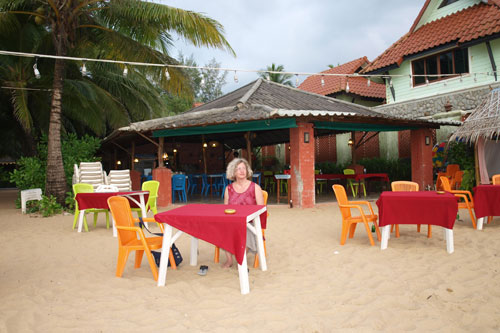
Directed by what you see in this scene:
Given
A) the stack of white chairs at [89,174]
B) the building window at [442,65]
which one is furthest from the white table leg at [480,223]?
the stack of white chairs at [89,174]

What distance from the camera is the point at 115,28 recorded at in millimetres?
10031

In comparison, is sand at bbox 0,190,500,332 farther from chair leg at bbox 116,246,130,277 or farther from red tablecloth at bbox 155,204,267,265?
red tablecloth at bbox 155,204,267,265

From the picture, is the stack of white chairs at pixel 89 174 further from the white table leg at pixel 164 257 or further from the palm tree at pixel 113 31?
the white table leg at pixel 164 257

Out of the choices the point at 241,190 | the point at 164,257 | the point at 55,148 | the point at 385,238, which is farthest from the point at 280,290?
the point at 55,148

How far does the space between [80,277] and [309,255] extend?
299cm

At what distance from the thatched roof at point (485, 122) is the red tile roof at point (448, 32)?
2.86 metres

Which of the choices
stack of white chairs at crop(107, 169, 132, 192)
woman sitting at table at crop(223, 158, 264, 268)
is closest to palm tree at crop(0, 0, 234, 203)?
stack of white chairs at crop(107, 169, 132, 192)

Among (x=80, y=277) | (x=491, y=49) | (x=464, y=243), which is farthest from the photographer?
(x=491, y=49)

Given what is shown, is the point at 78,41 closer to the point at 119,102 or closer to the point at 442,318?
the point at 119,102

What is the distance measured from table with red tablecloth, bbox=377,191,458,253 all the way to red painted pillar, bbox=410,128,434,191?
7625 millimetres

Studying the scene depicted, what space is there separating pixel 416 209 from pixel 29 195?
10.3m

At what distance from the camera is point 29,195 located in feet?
34.1

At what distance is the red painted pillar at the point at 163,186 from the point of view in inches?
428

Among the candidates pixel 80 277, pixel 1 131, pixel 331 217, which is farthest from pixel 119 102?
pixel 80 277
